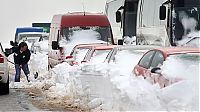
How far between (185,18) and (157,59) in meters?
5.73

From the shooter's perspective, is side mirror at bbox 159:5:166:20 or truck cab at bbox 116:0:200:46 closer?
truck cab at bbox 116:0:200:46

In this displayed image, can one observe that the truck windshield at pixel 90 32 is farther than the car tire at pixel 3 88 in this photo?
Yes

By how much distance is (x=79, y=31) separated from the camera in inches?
830

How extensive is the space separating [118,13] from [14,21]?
5763 centimetres

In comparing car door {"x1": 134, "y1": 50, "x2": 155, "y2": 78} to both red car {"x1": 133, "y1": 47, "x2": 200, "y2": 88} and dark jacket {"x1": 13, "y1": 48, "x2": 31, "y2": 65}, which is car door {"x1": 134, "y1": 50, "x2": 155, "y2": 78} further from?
dark jacket {"x1": 13, "y1": 48, "x2": 31, "y2": 65}

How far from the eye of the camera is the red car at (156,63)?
30.7 ft

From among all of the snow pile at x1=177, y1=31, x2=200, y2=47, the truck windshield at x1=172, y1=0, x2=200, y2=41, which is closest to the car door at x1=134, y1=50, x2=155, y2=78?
the snow pile at x1=177, y1=31, x2=200, y2=47

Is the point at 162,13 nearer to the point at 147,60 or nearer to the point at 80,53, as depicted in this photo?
the point at 80,53

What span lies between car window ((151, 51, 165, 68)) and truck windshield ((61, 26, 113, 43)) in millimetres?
10173

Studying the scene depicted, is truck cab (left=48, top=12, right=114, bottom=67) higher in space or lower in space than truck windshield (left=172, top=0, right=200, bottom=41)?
lower

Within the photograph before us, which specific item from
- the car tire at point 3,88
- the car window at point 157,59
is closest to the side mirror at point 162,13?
the car tire at point 3,88

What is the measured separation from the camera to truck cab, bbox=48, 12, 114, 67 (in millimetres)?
20625

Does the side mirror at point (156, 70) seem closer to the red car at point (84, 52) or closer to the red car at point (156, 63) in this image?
the red car at point (156, 63)

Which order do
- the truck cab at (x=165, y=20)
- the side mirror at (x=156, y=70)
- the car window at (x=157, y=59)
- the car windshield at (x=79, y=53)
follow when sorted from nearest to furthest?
the side mirror at (x=156, y=70) < the car window at (x=157, y=59) < the truck cab at (x=165, y=20) < the car windshield at (x=79, y=53)
